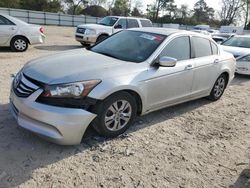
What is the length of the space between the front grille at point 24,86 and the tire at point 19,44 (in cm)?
699

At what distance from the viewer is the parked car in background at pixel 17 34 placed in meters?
9.90

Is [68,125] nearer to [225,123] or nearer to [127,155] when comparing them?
[127,155]

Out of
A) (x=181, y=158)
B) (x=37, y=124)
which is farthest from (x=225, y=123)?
(x=37, y=124)

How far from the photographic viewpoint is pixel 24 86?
366cm

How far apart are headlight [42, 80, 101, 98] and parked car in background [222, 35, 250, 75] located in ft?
24.2

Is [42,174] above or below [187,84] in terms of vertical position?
below

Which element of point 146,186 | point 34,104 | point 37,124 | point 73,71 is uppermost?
point 73,71

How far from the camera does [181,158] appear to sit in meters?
3.78

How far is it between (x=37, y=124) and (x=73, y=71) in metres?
0.83

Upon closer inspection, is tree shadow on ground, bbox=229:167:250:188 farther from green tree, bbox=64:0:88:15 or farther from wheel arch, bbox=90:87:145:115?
green tree, bbox=64:0:88:15

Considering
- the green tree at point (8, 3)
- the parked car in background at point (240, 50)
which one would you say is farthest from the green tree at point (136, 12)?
the parked car in background at point (240, 50)

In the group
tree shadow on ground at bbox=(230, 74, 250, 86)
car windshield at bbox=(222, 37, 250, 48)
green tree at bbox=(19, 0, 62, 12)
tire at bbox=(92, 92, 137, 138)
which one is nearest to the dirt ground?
tire at bbox=(92, 92, 137, 138)

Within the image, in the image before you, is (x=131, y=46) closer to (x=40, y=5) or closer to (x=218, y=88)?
(x=218, y=88)

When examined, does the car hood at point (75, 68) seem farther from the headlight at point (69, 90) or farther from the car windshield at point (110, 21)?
the car windshield at point (110, 21)
